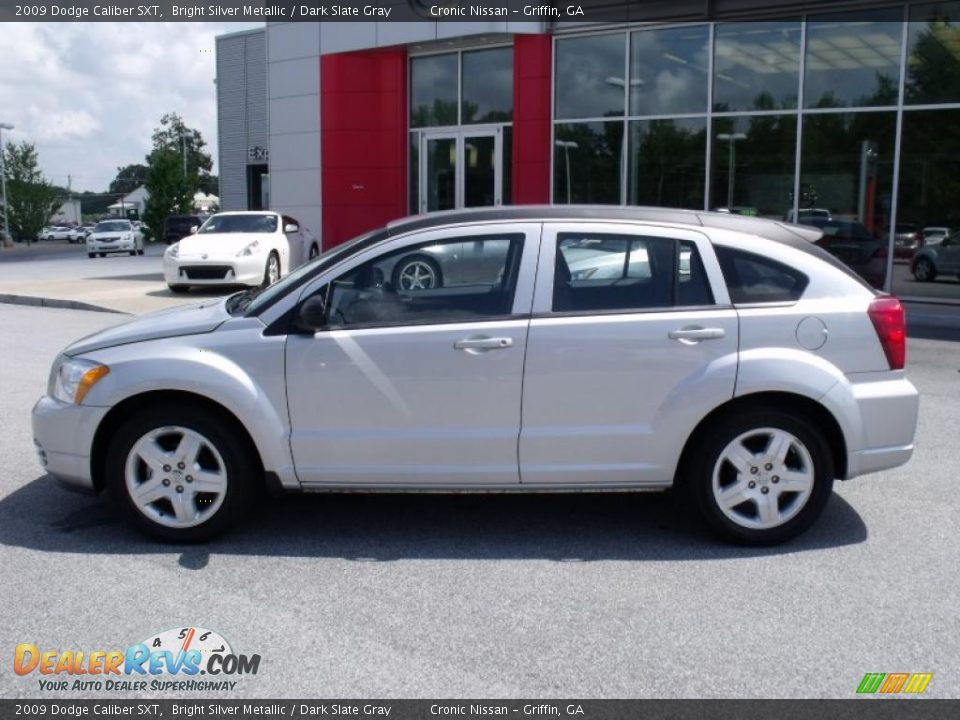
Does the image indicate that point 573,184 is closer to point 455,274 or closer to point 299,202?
point 299,202

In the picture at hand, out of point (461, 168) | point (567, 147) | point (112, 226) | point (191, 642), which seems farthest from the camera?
point (112, 226)

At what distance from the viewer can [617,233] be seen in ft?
16.6

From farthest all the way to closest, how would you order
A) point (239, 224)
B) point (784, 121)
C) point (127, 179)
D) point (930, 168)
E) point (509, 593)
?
1. point (127, 179)
2. point (239, 224)
3. point (784, 121)
4. point (930, 168)
5. point (509, 593)

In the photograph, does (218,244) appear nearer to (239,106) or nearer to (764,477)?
(764,477)

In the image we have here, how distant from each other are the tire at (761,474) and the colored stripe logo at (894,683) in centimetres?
132

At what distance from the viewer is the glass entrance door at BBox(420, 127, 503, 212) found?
1962 centimetres

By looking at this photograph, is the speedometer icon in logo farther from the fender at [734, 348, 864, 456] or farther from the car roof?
the fender at [734, 348, 864, 456]

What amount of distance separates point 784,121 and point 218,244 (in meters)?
9.54

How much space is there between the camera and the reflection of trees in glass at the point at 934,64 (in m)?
14.9

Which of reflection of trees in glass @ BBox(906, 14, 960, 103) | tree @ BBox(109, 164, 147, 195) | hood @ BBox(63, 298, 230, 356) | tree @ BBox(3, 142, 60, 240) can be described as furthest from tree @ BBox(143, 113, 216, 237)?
tree @ BBox(109, 164, 147, 195)

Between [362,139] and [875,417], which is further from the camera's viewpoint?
[362,139]

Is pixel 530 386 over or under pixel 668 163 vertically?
under

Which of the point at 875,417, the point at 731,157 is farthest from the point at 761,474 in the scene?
the point at 731,157

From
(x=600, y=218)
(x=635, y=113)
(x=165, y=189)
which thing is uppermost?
Result: (x=635, y=113)
